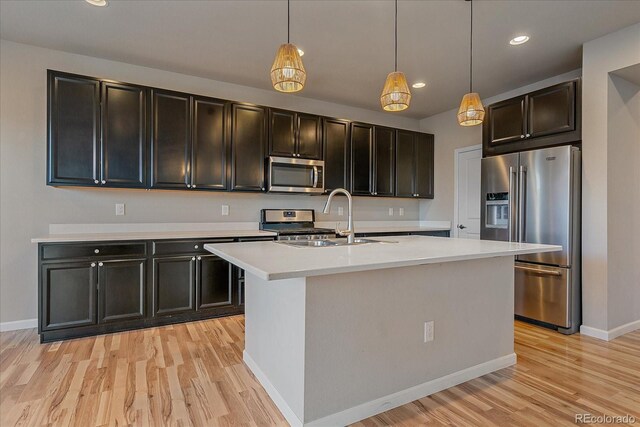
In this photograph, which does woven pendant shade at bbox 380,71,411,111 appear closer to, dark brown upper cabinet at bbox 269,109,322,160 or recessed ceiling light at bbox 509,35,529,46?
recessed ceiling light at bbox 509,35,529,46

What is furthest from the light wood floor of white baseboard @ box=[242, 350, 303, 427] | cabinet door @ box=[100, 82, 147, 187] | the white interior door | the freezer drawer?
the white interior door

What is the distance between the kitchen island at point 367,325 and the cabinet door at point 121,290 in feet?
4.38

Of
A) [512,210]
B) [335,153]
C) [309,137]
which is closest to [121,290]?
[309,137]

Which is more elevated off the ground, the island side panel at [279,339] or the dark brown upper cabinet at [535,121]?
the dark brown upper cabinet at [535,121]

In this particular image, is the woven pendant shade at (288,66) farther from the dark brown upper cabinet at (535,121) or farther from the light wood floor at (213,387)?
the dark brown upper cabinet at (535,121)

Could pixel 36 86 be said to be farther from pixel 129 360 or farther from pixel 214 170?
pixel 129 360

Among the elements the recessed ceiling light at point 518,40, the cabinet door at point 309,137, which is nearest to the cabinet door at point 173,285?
the cabinet door at point 309,137

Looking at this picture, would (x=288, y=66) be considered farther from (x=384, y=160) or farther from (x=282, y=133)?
(x=384, y=160)

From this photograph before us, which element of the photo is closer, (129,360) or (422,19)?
(129,360)

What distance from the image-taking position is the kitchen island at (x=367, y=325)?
5.55 ft

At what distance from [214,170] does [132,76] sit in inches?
50.8

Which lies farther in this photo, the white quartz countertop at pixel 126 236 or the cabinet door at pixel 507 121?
the cabinet door at pixel 507 121

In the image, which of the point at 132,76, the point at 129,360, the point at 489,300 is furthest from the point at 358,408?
the point at 132,76

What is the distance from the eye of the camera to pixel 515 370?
2.37m
